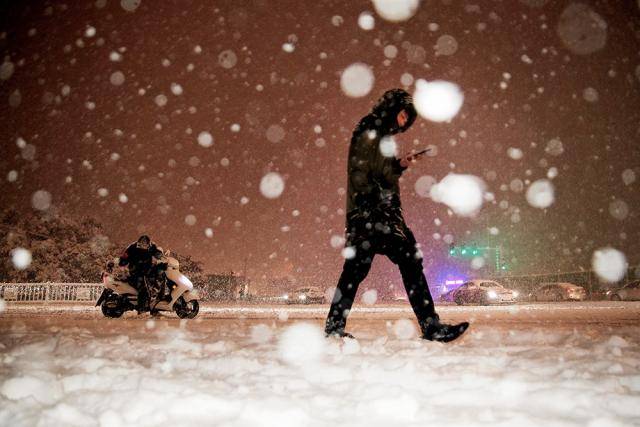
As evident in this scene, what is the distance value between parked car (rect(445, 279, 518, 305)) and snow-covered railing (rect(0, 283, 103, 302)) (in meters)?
22.0

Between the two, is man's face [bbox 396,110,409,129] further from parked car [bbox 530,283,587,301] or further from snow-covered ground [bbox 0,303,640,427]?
parked car [bbox 530,283,587,301]

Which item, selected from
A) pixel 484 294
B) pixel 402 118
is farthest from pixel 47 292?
pixel 402 118

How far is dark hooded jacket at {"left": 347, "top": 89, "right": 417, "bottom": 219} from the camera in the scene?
13.2 ft

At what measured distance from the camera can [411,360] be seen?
280cm

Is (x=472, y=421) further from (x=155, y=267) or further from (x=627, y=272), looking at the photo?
(x=627, y=272)

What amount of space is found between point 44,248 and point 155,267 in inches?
1192

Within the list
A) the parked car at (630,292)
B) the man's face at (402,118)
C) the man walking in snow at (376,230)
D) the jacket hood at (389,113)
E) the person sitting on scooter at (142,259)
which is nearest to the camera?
the man walking in snow at (376,230)

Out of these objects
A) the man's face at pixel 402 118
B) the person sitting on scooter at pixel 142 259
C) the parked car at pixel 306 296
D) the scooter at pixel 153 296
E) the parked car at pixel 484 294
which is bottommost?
the parked car at pixel 306 296

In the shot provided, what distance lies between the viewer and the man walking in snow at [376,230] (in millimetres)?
4004

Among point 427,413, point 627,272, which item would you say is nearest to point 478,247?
point 627,272

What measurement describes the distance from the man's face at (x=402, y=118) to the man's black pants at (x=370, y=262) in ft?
2.88

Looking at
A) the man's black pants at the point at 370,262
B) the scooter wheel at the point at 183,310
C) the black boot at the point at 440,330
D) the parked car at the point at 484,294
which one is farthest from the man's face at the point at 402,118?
the parked car at the point at 484,294

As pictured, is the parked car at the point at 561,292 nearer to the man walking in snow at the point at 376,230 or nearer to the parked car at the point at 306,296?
the parked car at the point at 306,296

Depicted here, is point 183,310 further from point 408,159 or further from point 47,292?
point 47,292
